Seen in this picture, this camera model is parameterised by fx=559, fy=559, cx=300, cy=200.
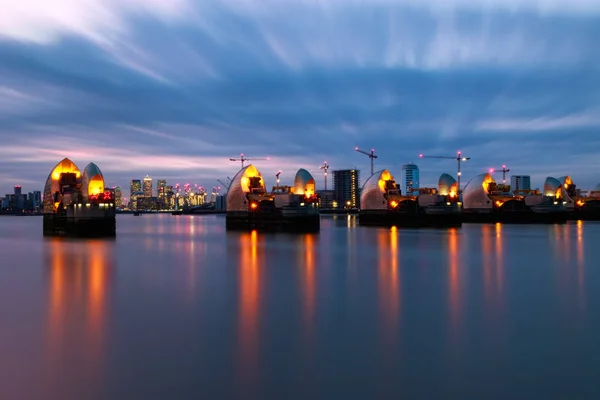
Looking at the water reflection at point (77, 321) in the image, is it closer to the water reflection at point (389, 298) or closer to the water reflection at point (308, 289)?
the water reflection at point (308, 289)

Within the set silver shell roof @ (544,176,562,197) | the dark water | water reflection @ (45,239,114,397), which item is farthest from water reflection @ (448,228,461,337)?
silver shell roof @ (544,176,562,197)

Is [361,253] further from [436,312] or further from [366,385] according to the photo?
[366,385]

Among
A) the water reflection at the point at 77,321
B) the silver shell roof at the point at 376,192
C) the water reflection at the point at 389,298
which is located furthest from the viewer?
the silver shell roof at the point at 376,192

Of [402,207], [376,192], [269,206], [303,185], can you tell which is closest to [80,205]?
[269,206]

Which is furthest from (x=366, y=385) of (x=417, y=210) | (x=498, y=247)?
(x=417, y=210)

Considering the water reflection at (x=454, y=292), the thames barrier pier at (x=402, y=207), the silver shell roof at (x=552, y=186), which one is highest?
the silver shell roof at (x=552, y=186)

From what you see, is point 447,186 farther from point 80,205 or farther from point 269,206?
point 80,205

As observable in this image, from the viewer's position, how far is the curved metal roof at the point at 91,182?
62.6 m

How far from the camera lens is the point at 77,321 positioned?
15625mm

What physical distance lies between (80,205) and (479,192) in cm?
6615

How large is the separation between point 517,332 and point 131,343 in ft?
30.3

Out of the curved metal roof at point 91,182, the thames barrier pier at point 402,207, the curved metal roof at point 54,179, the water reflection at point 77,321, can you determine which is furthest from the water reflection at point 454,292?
the curved metal roof at point 54,179

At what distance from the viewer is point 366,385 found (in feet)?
31.6

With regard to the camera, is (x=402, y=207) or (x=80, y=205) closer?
(x=80, y=205)
